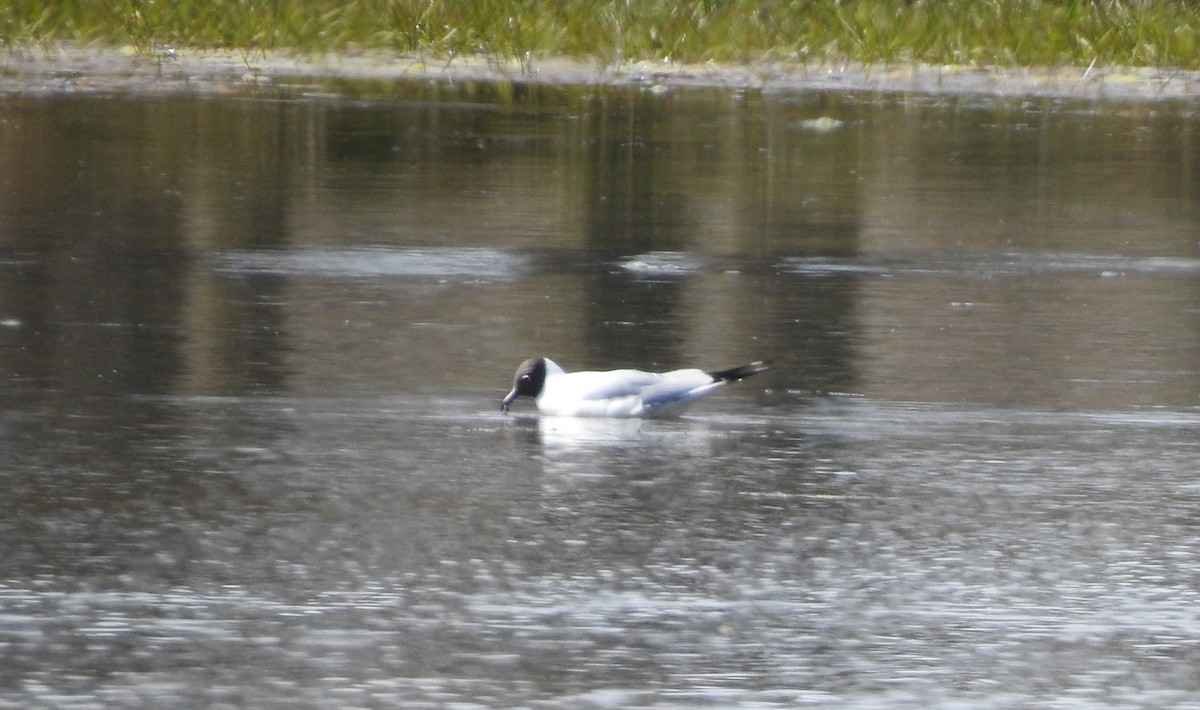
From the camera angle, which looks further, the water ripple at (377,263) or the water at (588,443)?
the water ripple at (377,263)

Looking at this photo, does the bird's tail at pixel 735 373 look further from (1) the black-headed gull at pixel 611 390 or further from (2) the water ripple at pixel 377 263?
(2) the water ripple at pixel 377 263

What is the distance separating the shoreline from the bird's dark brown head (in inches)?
505

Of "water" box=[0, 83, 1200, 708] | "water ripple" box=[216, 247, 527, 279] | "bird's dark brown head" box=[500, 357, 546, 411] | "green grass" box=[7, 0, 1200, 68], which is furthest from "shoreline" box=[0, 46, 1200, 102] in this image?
"bird's dark brown head" box=[500, 357, 546, 411]

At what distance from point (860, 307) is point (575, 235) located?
2436 mm

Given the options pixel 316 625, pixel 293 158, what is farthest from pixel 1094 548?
pixel 293 158

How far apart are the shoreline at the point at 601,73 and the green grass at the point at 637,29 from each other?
0.18 m

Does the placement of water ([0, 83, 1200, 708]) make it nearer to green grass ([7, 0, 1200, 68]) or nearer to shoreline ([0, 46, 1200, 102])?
shoreline ([0, 46, 1200, 102])

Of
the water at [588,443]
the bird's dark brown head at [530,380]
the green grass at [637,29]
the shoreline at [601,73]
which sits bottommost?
the water at [588,443]

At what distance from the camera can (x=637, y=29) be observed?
22797 millimetres

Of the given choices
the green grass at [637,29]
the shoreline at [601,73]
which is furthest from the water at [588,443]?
the green grass at [637,29]

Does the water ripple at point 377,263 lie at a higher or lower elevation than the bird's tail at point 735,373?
lower

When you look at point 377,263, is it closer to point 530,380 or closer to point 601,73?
point 530,380

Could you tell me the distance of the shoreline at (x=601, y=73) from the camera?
20.8 m

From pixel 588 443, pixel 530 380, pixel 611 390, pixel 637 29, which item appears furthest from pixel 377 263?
pixel 637 29
